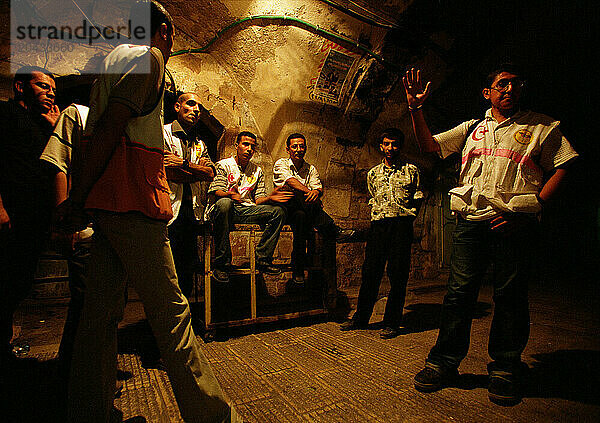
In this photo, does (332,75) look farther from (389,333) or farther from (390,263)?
(389,333)

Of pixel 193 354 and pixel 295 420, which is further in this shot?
pixel 295 420

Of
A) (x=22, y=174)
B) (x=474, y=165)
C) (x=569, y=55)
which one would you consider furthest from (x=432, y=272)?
(x=22, y=174)

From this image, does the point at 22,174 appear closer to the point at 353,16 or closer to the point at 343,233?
the point at 343,233

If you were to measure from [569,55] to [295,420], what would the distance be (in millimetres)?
8731

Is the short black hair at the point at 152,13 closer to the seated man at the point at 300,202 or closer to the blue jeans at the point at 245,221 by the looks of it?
the blue jeans at the point at 245,221

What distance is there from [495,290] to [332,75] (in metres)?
4.22

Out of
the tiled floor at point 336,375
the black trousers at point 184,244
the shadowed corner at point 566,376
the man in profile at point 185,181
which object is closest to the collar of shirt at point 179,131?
the man in profile at point 185,181

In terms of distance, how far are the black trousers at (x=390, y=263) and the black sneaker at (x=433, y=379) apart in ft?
3.51

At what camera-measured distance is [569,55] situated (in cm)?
625

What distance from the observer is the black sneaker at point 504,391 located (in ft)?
5.90

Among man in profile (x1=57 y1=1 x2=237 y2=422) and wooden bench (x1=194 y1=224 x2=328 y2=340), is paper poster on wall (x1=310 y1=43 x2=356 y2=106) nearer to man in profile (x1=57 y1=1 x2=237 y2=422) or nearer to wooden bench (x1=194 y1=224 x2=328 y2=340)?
wooden bench (x1=194 y1=224 x2=328 y2=340)

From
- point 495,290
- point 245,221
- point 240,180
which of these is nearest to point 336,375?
point 495,290

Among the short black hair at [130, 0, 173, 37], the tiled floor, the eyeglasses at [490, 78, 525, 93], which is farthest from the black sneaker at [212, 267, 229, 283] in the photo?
the eyeglasses at [490, 78, 525, 93]

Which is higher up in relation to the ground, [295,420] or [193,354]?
[193,354]
